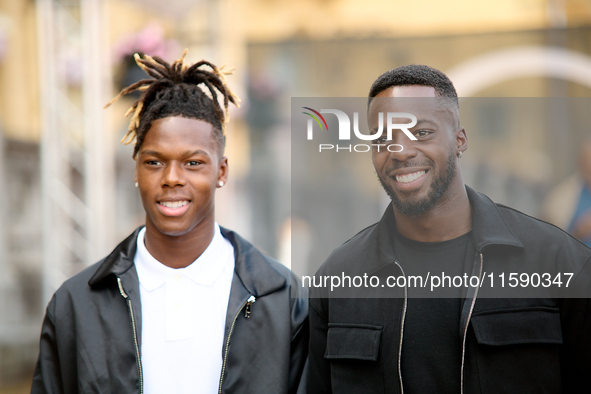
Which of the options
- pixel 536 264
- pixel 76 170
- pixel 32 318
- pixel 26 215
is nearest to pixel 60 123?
pixel 76 170

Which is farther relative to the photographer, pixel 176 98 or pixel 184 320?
pixel 176 98

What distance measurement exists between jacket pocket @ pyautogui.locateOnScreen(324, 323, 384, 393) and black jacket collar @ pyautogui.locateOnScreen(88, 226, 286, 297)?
0.98ft

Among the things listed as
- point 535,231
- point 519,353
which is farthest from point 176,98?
point 519,353

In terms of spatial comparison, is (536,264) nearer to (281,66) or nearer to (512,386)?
(512,386)

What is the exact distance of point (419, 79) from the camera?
77.4 inches

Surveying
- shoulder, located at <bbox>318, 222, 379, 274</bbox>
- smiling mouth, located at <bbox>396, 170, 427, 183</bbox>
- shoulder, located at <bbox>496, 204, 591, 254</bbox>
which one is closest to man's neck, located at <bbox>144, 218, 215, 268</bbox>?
shoulder, located at <bbox>318, 222, 379, 274</bbox>

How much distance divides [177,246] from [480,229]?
3.46 feet

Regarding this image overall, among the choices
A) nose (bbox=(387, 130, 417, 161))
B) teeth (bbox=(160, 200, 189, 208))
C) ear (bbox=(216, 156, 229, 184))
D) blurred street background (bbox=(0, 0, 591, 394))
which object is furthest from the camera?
blurred street background (bbox=(0, 0, 591, 394))

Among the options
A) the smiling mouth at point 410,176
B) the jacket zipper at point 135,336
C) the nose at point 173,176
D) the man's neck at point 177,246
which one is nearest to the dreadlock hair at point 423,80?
the smiling mouth at point 410,176

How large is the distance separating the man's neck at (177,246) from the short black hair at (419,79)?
2.74ft

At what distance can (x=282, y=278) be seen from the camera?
2291mm

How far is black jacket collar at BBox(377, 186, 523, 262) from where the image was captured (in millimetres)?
1901

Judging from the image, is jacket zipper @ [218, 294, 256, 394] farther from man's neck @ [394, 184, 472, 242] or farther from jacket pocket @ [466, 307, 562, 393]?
jacket pocket @ [466, 307, 562, 393]

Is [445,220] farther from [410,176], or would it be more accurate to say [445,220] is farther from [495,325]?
[495,325]
